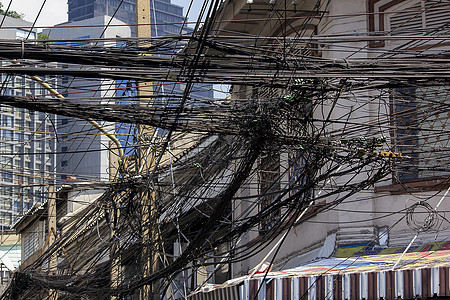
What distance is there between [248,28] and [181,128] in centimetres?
636

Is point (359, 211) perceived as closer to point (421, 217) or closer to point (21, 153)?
point (421, 217)

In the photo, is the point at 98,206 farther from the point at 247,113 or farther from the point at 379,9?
the point at 379,9

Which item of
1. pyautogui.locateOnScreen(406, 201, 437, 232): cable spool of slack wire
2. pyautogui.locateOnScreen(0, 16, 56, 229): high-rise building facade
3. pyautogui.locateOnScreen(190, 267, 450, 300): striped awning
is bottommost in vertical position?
pyautogui.locateOnScreen(190, 267, 450, 300): striped awning

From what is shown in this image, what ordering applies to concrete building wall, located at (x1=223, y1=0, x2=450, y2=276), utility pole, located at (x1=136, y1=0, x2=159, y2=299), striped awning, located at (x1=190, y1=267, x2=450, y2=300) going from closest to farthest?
striped awning, located at (x1=190, y1=267, x2=450, y2=300), utility pole, located at (x1=136, y1=0, x2=159, y2=299), concrete building wall, located at (x1=223, y1=0, x2=450, y2=276)

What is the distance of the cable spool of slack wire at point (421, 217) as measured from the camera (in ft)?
31.8

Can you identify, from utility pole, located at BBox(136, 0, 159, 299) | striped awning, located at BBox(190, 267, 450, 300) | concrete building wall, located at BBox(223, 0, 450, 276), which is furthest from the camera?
concrete building wall, located at BBox(223, 0, 450, 276)

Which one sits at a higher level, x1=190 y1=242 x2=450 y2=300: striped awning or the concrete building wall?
the concrete building wall

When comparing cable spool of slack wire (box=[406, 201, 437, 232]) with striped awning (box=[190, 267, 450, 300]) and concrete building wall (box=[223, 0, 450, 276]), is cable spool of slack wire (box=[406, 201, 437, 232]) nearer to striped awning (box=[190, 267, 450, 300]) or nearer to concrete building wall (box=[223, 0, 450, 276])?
concrete building wall (box=[223, 0, 450, 276])

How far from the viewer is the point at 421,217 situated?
1012 cm

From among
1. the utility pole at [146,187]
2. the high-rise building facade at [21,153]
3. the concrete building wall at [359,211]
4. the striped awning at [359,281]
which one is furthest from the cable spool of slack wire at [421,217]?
the high-rise building facade at [21,153]

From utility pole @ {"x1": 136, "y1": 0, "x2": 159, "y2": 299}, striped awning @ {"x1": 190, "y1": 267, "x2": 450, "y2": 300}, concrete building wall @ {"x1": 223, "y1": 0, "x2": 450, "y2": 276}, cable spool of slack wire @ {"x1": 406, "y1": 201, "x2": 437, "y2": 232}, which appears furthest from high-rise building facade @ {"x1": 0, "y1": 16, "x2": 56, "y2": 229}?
→ cable spool of slack wire @ {"x1": 406, "y1": 201, "x2": 437, "y2": 232}

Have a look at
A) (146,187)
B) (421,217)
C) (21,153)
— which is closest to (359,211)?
(421,217)

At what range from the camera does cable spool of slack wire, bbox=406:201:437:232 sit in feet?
31.8

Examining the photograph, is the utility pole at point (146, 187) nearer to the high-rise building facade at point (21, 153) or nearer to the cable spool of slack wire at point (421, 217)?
the high-rise building facade at point (21, 153)
